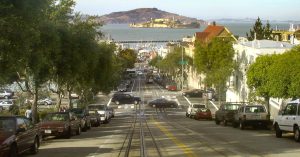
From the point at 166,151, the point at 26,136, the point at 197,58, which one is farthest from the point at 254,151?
the point at 197,58

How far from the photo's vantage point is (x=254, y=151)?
20.7 meters

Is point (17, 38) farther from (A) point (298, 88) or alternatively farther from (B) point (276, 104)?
(B) point (276, 104)

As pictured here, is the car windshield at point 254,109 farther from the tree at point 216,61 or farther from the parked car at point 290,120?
the tree at point 216,61

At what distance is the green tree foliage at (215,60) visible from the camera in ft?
226

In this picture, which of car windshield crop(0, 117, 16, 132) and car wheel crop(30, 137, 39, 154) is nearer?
car windshield crop(0, 117, 16, 132)

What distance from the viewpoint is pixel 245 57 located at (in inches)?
2702

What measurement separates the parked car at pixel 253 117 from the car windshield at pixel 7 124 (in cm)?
1959

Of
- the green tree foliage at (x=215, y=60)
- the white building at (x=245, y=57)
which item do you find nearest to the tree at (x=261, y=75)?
the white building at (x=245, y=57)

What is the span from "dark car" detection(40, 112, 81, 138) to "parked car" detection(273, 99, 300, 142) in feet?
34.4

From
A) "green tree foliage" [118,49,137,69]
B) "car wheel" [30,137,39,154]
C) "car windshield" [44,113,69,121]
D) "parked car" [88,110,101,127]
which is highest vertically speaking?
"green tree foliage" [118,49,137,69]

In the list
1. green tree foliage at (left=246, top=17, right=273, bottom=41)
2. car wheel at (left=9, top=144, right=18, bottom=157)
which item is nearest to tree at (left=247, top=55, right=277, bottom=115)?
car wheel at (left=9, top=144, right=18, bottom=157)

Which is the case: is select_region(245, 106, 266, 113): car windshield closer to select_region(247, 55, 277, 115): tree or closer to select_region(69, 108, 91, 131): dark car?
select_region(247, 55, 277, 115): tree

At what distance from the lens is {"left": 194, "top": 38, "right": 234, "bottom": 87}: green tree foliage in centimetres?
6877

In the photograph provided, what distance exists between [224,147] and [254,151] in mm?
1813
